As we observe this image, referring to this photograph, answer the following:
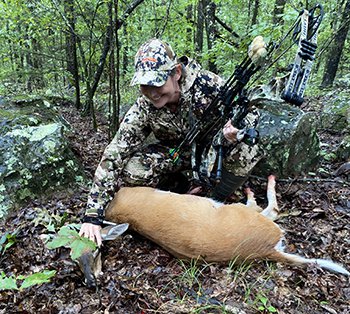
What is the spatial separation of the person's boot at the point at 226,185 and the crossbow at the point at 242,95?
116 millimetres

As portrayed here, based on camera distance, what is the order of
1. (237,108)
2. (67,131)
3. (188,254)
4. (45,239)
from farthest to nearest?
(67,131)
(237,108)
(45,239)
(188,254)

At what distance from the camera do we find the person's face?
9.43ft

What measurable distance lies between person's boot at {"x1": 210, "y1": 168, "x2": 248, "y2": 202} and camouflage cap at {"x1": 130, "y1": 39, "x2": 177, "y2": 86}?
117cm

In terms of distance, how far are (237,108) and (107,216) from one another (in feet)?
5.29

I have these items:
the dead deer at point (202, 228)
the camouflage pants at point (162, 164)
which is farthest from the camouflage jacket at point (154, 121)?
the dead deer at point (202, 228)

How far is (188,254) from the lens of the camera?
2.61m

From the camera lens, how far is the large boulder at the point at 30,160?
3.51 meters

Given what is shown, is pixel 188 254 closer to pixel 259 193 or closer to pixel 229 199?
pixel 229 199

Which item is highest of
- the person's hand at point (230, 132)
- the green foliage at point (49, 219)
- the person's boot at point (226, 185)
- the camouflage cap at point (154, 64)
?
the camouflage cap at point (154, 64)

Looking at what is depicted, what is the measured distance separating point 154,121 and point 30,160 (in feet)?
5.14

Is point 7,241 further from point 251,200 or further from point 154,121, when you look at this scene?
point 251,200

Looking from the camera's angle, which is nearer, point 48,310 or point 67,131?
point 48,310

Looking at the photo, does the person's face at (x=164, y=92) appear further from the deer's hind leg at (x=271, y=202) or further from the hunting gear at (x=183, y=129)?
the deer's hind leg at (x=271, y=202)

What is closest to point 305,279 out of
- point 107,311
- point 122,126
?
point 107,311
